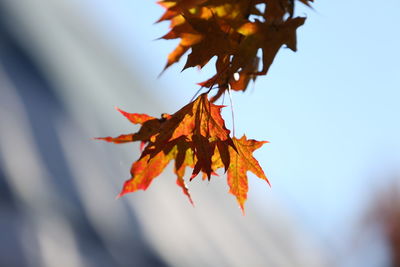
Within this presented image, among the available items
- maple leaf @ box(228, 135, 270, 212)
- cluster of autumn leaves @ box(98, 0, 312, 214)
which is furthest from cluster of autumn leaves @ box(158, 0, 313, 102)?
maple leaf @ box(228, 135, 270, 212)

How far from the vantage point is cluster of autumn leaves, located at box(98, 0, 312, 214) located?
0.60 m

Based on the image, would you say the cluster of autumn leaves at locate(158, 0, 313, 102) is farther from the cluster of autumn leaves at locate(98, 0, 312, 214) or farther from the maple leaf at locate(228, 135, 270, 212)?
the maple leaf at locate(228, 135, 270, 212)

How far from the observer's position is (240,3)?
626mm

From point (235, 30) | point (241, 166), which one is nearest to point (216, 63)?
point (235, 30)

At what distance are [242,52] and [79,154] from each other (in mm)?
3306

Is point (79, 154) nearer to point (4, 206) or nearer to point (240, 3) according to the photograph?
point (4, 206)

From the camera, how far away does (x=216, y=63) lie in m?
0.65

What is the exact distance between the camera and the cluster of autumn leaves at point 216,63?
0.60 m

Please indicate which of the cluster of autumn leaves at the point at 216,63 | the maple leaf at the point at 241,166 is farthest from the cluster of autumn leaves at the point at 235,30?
the maple leaf at the point at 241,166

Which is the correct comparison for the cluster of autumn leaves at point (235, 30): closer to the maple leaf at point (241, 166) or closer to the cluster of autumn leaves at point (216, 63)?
the cluster of autumn leaves at point (216, 63)

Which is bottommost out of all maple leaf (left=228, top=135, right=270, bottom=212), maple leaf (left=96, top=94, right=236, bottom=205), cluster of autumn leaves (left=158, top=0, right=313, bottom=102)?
maple leaf (left=228, top=135, right=270, bottom=212)

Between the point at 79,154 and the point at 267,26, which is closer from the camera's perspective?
the point at 267,26

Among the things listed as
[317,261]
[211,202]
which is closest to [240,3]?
[211,202]

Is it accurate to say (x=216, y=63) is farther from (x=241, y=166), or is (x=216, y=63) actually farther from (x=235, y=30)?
(x=241, y=166)
